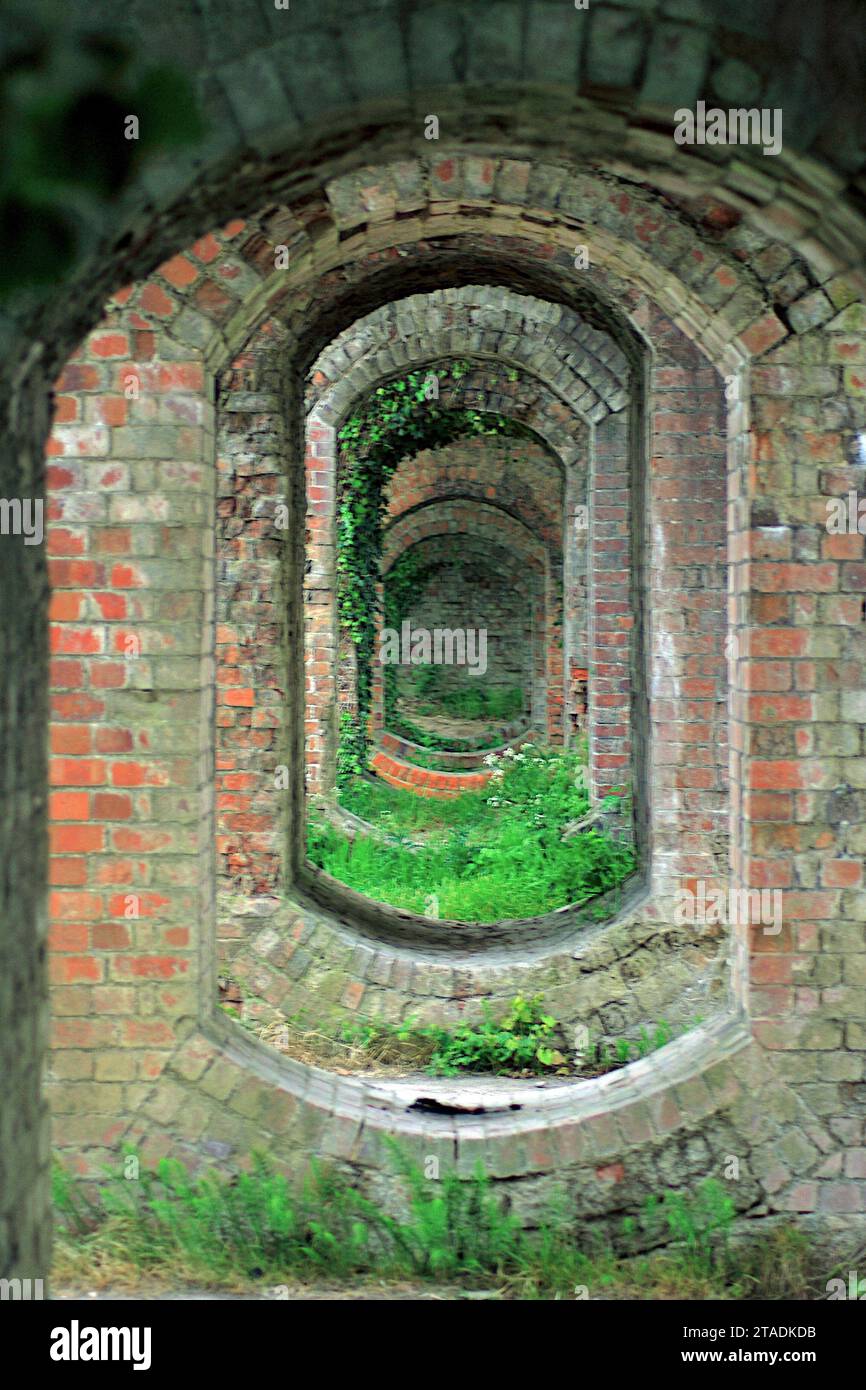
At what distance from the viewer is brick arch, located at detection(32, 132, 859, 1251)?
4605 mm

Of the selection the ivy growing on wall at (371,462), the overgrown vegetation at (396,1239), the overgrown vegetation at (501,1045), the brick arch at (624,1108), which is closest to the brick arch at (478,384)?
the ivy growing on wall at (371,462)

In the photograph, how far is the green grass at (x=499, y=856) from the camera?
27.3 feet

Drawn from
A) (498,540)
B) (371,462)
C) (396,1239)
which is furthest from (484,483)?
(396,1239)

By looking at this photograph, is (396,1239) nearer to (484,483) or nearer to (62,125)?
(62,125)

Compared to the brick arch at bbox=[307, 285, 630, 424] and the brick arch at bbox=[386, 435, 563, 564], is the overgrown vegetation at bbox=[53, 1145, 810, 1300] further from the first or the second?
the brick arch at bbox=[386, 435, 563, 564]

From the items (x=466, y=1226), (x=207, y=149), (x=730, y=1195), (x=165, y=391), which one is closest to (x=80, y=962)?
(x=466, y=1226)

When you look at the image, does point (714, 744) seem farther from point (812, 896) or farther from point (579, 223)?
point (579, 223)

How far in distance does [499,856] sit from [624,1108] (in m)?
4.62

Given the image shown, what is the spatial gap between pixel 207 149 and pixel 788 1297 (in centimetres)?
382

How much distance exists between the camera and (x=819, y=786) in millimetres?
4664

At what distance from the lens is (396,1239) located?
453cm

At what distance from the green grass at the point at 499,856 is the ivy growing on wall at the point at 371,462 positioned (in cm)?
127

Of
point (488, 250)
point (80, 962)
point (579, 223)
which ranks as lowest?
point (80, 962)

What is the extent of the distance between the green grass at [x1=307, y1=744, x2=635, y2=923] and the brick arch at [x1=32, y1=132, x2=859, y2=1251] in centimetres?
336
